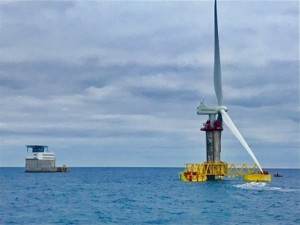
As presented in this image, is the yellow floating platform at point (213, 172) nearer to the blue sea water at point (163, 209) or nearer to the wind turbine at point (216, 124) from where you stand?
the wind turbine at point (216, 124)

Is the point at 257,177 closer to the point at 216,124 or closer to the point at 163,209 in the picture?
the point at 216,124

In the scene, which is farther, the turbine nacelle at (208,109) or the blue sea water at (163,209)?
the turbine nacelle at (208,109)

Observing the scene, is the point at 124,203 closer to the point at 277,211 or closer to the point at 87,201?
the point at 87,201

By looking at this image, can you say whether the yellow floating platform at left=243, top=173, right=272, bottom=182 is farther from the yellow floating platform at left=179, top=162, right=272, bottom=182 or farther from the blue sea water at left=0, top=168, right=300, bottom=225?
the blue sea water at left=0, top=168, right=300, bottom=225

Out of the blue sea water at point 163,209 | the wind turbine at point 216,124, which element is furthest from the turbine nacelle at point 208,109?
the blue sea water at point 163,209

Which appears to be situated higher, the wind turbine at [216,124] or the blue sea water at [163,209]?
the wind turbine at [216,124]

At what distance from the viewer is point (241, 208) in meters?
86.3

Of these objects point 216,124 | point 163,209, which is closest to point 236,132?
point 216,124

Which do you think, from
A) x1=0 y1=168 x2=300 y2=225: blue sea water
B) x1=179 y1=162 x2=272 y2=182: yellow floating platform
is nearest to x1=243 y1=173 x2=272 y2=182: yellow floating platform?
x1=179 y1=162 x2=272 y2=182: yellow floating platform

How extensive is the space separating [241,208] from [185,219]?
15.1 m

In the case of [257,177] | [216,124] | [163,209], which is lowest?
[163,209]

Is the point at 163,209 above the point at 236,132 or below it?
below

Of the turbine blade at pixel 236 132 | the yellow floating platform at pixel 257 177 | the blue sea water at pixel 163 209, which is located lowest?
the blue sea water at pixel 163 209

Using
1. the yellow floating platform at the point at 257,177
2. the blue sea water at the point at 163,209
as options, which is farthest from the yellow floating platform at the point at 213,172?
the blue sea water at the point at 163,209
